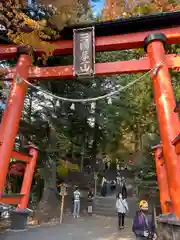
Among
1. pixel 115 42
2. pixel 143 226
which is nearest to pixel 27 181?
pixel 143 226

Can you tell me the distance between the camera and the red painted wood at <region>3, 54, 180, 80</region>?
7043 mm

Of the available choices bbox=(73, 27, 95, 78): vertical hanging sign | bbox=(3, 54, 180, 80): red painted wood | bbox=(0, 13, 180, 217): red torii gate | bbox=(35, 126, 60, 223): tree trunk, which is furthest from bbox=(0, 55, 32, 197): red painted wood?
bbox=(35, 126, 60, 223): tree trunk

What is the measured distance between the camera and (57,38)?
793 centimetres

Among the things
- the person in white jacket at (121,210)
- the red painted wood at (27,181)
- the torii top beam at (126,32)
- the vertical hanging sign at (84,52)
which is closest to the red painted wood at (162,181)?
the vertical hanging sign at (84,52)

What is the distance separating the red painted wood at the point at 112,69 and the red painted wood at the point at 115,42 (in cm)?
61

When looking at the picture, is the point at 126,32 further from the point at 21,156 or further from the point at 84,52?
the point at 21,156

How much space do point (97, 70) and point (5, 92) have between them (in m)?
6.85

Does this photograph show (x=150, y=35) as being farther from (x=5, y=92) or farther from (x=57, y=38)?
(x=5, y=92)

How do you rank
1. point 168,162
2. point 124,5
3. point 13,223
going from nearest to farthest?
1. point 168,162
2. point 13,223
3. point 124,5

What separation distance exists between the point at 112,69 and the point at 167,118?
2.35 m

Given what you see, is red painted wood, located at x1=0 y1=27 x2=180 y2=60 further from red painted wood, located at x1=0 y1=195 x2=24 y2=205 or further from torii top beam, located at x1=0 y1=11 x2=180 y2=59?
red painted wood, located at x1=0 y1=195 x2=24 y2=205

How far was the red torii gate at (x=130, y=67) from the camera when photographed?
6.12 m

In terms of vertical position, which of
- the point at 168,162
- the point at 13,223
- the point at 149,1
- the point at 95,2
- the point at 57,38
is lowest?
the point at 13,223

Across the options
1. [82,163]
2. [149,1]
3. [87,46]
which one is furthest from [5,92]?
[82,163]
